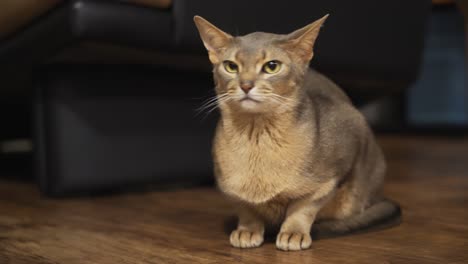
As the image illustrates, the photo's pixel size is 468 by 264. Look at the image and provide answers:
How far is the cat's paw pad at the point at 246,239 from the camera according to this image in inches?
50.2

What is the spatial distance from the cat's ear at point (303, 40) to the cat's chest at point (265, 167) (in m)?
0.17

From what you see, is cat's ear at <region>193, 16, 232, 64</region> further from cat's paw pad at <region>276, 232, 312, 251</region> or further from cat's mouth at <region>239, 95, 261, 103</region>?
cat's paw pad at <region>276, 232, 312, 251</region>

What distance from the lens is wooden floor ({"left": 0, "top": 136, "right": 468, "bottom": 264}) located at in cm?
122

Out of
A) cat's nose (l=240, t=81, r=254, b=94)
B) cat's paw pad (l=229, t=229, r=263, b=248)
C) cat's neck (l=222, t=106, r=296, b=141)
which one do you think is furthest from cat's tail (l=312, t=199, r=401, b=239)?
cat's nose (l=240, t=81, r=254, b=94)

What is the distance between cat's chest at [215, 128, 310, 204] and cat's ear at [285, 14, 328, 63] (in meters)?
0.17

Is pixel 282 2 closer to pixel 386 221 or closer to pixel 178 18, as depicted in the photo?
pixel 178 18

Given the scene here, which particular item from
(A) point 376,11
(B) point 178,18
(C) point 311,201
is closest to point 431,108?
(A) point 376,11

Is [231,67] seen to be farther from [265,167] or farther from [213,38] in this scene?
[265,167]

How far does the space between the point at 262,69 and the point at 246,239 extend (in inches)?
13.0

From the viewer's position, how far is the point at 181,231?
1.48 metres

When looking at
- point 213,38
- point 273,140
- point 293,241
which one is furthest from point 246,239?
point 213,38

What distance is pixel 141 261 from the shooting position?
120 cm

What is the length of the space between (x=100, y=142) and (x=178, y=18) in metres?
0.47

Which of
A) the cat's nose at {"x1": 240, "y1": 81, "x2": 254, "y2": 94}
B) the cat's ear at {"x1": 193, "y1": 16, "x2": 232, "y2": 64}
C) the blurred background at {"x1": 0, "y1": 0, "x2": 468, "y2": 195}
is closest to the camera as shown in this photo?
the cat's nose at {"x1": 240, "y1": 81, "x2": 254, "y2": 94}
